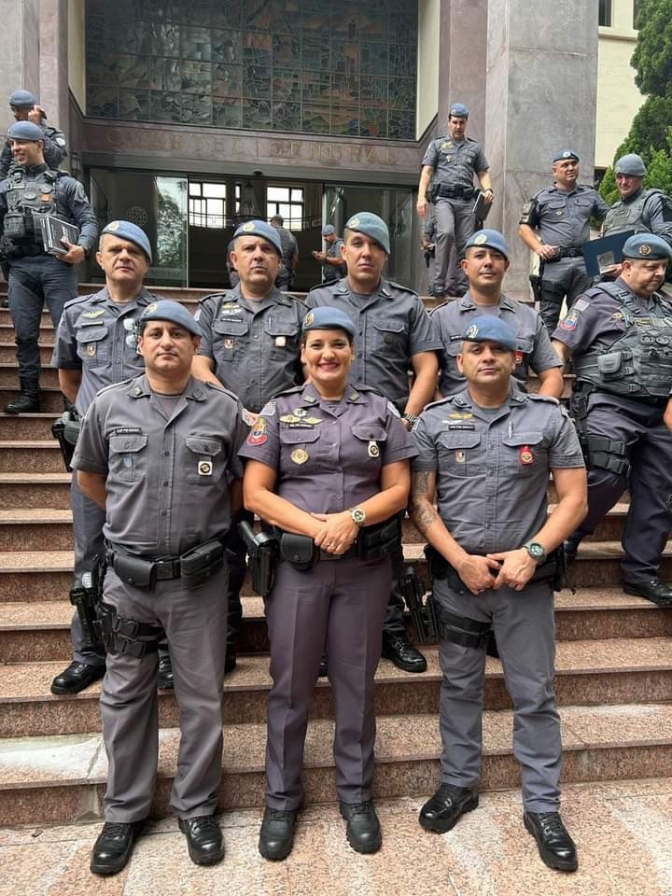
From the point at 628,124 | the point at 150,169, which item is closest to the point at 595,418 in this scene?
the point at 150,169

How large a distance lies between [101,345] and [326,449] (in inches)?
53.9

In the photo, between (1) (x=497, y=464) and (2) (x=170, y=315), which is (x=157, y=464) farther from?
(1) (x=497, y=464)

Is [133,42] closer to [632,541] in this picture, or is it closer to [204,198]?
[204,198]

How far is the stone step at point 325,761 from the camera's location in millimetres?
2707

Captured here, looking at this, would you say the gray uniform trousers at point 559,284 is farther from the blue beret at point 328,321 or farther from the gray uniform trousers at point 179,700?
the gray uniform trousers at point 179,700

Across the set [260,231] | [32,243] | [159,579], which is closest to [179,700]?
[159,579]

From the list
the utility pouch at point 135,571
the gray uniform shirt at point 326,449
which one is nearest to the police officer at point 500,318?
the gray uniform shirt at point 326,449

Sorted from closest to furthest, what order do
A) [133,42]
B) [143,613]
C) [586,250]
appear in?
[143,613] < [586,250] < [133,42]

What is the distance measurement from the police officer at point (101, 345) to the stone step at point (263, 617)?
326 millimetres

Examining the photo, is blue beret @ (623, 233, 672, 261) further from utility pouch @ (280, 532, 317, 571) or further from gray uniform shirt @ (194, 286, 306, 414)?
utility pouch @ (280, 532, 317, 571)

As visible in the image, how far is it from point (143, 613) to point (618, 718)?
234cm

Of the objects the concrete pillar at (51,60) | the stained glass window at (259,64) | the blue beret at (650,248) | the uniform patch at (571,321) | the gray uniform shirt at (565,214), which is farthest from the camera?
the stained glass window at (259,64)

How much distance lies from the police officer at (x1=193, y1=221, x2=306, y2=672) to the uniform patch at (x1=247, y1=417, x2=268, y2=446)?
25.5 inches

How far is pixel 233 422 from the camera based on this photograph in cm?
262
